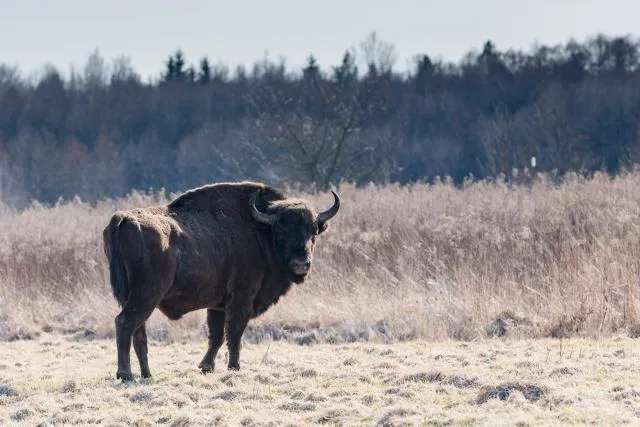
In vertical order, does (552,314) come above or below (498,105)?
below

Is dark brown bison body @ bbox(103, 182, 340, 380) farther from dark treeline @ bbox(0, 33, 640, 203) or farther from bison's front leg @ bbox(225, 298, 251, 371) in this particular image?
dark treeline @ bbox(0, 33, 640, 203)

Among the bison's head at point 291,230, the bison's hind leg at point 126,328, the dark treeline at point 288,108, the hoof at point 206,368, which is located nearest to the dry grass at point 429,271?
the bison's head at point 291,230

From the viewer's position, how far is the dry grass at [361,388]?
8414 millimetres

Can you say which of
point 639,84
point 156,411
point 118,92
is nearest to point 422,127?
point 639,84

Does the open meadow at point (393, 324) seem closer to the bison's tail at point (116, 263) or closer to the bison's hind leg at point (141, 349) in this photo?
the bison's hind leg at point (141, 349)

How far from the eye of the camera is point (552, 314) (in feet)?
45.1

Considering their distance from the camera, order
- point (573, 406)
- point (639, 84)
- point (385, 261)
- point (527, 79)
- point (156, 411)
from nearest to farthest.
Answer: point (573, 406) < point (156, 411) < point (385, 261) < point (639, 84) < point (527, 79)

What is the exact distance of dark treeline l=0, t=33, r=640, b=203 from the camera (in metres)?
61.9

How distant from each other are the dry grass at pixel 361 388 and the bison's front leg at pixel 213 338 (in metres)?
0.18

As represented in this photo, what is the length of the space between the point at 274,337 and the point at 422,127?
57275 mm

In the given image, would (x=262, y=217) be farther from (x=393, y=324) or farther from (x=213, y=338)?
(x=393, y=324)

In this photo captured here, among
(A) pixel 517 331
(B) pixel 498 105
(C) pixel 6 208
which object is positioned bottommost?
(A) pixel 517 331

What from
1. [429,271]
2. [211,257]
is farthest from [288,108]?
[211,257]

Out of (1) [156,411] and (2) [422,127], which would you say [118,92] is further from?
(1) [156,411]
